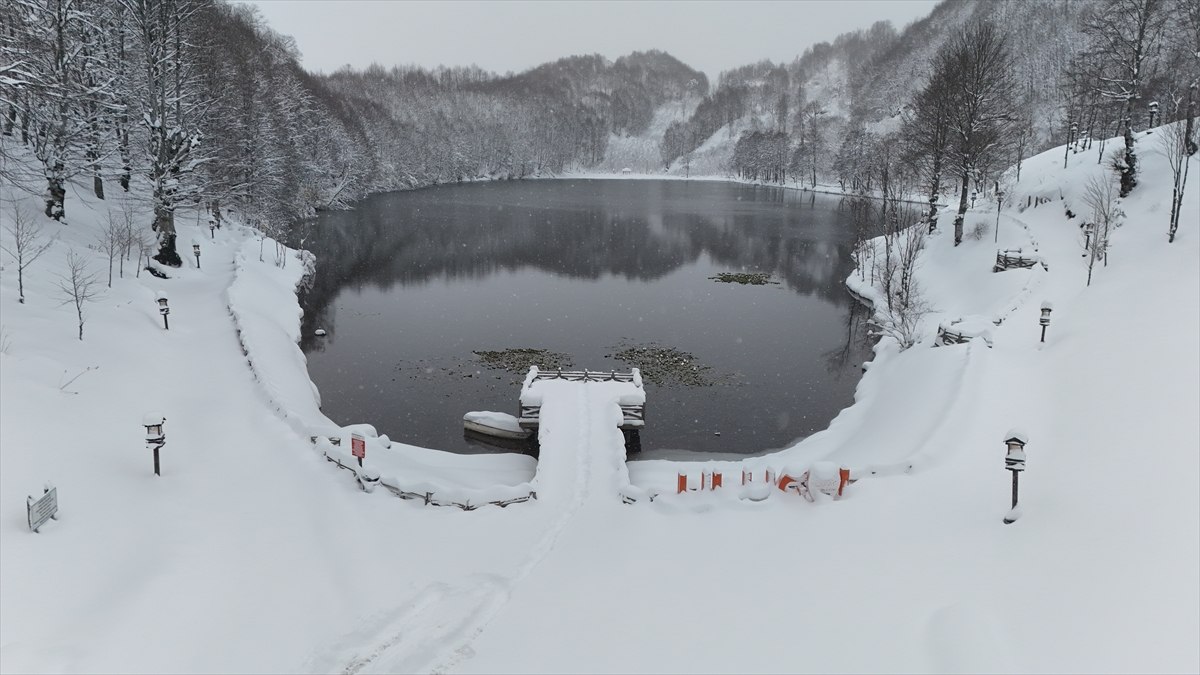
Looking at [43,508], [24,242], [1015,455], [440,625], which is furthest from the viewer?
[24,242]

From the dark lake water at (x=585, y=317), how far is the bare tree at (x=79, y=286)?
759 centimetres

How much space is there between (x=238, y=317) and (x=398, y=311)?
12690 mm

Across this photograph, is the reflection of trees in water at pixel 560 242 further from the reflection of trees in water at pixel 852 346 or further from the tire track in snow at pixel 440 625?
the tire track in snow at pixel 440 625

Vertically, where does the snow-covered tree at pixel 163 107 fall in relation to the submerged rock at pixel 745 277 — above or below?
above

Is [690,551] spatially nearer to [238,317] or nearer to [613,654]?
[613,654]

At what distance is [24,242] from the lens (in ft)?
66.6

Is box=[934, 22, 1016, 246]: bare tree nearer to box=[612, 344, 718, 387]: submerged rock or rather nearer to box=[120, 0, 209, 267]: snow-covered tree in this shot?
box=[612, 344, 718, 387]: submerged rock

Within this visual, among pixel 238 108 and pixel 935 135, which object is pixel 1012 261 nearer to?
pixel 935 135

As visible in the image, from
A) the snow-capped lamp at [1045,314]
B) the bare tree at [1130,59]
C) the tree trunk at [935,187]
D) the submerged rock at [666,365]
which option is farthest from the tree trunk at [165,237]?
the bare tree at [1130,59]

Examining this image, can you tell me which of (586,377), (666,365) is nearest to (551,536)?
(586,377)

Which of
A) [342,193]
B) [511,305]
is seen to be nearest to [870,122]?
[342,193]

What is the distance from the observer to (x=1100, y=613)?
28.2ft

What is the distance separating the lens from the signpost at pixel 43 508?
32.0 feet

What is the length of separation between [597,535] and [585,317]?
79.8 feet
